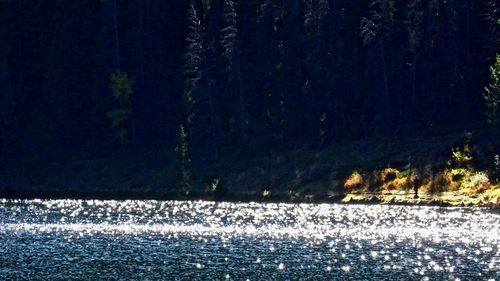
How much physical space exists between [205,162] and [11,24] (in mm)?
32818

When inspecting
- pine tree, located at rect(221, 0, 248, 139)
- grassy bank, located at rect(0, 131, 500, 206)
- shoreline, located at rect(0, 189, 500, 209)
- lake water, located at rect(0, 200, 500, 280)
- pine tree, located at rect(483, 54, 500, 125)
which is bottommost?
lake water, located at rect(0, 200, 500, 280)

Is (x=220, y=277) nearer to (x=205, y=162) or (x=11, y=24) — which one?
(x=205, y=162)

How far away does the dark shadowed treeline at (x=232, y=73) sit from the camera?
83062 millimetres

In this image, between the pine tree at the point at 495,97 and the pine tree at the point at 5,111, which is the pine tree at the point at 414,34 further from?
the pine tree at the point at 5,111

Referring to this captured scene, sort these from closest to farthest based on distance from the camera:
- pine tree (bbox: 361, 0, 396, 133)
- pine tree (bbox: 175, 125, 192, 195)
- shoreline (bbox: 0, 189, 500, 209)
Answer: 1. shoreline (bbox: 0, 189, 500, 209)
2. pine tree (bbox: 175, 125, 192, 195)
3. pine tree (bbox: 361, 0, 396, 133)

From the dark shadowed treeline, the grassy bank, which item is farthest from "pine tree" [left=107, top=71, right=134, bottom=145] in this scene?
the grassy bank

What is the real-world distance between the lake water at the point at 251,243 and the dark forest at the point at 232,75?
17025 mm

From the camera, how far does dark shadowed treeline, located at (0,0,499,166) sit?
83.1m

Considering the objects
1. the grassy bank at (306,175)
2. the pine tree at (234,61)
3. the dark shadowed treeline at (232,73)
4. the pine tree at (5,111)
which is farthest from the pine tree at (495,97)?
the pine tree at (5,111)

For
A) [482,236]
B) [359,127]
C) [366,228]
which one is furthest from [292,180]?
[482,236]

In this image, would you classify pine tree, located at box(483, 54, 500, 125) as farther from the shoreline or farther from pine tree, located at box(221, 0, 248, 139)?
pine tree, located at box(221, 0, 248, 139)

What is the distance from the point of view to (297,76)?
88250 mm

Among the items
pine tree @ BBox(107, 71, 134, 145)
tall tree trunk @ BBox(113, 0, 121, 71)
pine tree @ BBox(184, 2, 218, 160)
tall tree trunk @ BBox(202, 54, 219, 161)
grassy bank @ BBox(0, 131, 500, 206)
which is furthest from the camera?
tall tree trunk @ BBox(113, 0, 121, 71)

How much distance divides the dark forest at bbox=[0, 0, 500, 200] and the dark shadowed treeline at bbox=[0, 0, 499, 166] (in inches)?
6.1
